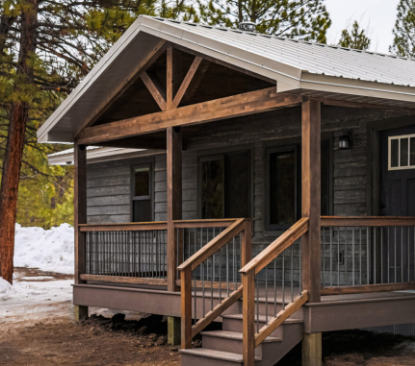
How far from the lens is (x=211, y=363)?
26.0 feet

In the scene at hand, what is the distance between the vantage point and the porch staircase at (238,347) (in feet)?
25.5

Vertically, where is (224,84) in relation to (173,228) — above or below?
above

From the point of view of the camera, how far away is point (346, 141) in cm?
1066

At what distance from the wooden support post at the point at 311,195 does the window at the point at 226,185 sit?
4.18 metres

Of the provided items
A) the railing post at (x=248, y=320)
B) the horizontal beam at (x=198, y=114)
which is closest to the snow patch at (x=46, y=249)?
the horizontal beam at (x=198, y=114)

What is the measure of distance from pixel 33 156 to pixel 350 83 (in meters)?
21.9

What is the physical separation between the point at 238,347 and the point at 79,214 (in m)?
5.44

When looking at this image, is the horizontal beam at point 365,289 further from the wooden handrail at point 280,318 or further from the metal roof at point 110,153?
the metal roof at point 110,153

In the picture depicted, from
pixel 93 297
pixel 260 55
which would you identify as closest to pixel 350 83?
pixel 260 55

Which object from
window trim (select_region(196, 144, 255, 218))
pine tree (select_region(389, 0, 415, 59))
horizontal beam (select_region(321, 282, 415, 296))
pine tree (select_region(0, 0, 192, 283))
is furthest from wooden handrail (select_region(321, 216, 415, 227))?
pine tree (select_region(389, 0, 415, 59))

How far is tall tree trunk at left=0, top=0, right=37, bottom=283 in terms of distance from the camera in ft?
57.3

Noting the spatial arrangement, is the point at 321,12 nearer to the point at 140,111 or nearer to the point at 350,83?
the point at 140,111

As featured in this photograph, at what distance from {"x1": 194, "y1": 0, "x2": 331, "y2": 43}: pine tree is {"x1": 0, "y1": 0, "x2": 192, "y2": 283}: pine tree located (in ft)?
28.0

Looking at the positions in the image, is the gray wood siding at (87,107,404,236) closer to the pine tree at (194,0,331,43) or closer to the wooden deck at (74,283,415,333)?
the wooden deck at (74,283,415,333)
